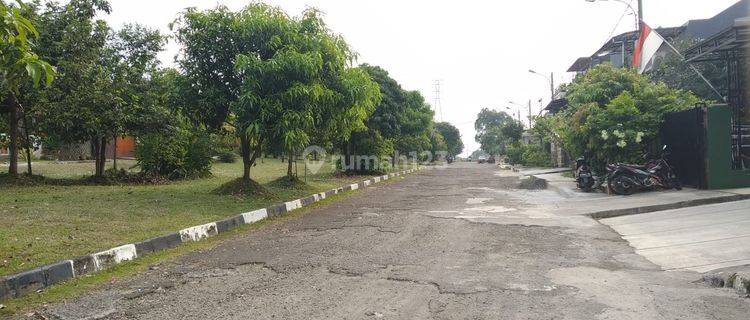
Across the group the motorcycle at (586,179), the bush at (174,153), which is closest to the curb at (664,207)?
the motorcycle at (586,179)

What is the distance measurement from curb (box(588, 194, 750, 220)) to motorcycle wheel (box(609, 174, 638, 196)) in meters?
2.22

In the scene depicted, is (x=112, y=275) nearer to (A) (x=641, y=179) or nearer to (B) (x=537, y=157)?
(A) (x=641, y=179)

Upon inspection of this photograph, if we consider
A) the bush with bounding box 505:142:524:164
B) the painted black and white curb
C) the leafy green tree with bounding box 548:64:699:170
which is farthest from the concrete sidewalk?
the bush with bounding box 505:142:524:164

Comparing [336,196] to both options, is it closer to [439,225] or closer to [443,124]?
A: [439,225]

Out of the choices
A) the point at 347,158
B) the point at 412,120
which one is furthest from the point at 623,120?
the point at 412,120

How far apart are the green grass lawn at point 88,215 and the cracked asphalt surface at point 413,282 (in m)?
1.13

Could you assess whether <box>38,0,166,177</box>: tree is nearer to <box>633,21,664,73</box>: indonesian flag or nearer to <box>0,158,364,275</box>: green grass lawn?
<box>0,158,364,275</box>: green grass lawn

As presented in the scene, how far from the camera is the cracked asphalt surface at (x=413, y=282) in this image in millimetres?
4020

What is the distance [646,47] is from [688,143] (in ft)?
20.7

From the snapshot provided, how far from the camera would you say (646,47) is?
1756 centimetres

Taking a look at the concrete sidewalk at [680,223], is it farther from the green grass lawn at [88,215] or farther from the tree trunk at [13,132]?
the tree trunk at [13,132]

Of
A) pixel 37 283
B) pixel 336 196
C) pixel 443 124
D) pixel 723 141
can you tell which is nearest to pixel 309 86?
pixel 336 196

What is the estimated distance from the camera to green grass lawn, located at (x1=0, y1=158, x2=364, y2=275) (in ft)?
19.4

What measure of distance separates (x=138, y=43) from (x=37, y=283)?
538 inches
